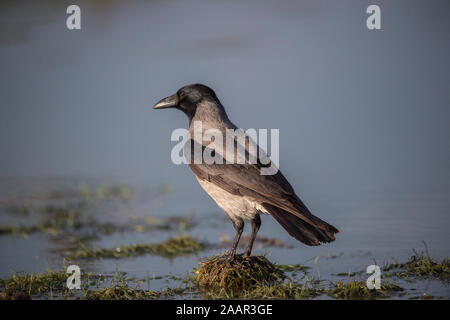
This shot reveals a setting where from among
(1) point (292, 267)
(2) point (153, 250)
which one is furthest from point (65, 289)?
(1) point (292, 267)

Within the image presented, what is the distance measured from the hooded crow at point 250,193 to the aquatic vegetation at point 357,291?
444mm

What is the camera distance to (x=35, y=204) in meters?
9.73

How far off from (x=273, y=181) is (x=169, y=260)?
6.46 ft

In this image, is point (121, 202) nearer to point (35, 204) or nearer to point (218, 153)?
point (35, 204)

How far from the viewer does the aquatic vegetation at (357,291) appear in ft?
16.6

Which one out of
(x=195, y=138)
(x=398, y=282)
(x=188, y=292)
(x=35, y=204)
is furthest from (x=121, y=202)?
(x=398, y=282)

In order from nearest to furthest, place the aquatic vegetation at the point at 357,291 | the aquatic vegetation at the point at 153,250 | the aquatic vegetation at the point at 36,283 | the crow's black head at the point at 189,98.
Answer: the aquatic vegetation at the point at 357,291 < the aquatic vegetation at the point at 36,283 < the crow's black head at the point at 189,98 < the aquatic vegetation at the point at 153,250

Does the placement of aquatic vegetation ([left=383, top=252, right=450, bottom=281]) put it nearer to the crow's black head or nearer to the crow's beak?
the crow's black head

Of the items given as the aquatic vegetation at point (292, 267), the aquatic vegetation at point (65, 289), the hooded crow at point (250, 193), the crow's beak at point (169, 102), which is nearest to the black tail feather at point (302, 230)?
the hooded crow at point (250, 193)

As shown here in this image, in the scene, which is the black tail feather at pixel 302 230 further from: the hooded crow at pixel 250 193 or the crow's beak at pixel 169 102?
the crow's beak at pixel 169 102

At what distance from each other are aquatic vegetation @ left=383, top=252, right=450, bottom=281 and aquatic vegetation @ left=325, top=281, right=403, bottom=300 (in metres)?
0.61

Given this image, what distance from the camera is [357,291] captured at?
16.7 ft

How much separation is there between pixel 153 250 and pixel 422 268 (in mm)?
3232

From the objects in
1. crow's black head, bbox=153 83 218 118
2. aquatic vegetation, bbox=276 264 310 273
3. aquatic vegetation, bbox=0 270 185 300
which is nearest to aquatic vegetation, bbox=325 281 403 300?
aquatic vegetation, bbox=276 264 310 273
